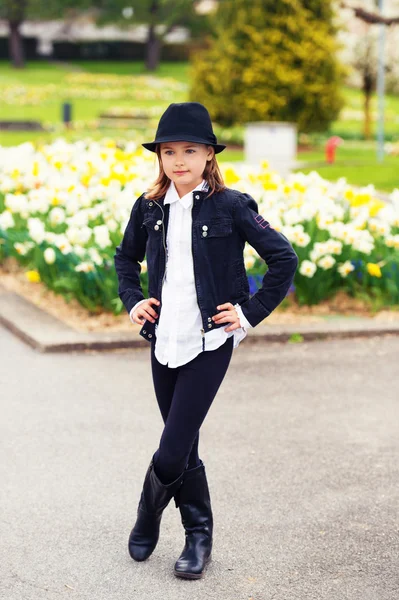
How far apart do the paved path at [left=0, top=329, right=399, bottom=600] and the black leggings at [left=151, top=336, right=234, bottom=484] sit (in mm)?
449

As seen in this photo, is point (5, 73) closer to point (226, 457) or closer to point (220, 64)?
point (220, 64)

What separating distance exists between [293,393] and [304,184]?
117 inches

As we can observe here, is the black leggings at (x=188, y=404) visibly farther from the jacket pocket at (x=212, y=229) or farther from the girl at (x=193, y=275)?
the jacket pocket at (x=212, y=229)

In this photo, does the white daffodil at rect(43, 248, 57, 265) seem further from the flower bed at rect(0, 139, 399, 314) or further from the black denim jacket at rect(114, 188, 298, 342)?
the black denim jacket at rect(114, 188, 298, 342)

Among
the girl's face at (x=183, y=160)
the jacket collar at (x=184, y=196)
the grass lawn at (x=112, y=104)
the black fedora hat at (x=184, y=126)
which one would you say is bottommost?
the grass lawn at (x=112, y=104)

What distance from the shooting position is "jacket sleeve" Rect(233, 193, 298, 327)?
12.0 feet

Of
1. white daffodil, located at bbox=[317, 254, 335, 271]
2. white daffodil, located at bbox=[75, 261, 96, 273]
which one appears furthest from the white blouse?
white daffodil, located at bbox=[317, 254, 335, 271]

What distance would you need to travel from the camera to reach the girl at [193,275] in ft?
12.0

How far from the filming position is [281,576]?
3824 millimetres

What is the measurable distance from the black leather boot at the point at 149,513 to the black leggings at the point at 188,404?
6cm

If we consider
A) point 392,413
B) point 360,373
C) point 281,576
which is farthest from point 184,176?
point 360,373

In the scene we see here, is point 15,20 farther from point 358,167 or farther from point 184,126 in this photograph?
point 184,126

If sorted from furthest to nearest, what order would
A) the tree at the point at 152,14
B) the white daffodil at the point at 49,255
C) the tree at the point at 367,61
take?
the tree at the point at 152,14 → the tree at the point at 367,61 → the white daffodil at the point at 49,255

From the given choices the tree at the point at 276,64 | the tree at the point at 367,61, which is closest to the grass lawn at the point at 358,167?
the tree at the point at 276,64
